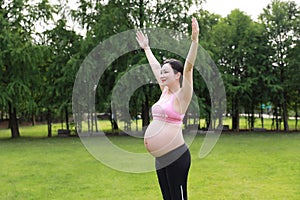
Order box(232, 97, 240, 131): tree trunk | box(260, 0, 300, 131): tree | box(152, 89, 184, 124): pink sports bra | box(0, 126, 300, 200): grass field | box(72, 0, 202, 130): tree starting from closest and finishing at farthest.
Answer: box(152, 89, 184, 124): pink sports bra, box(0, 126, 300, 200): grass field, box(72, 0, 202, 130): tree, box(260, 0, 300, 131): tree, box(232, 97, 240, 131): tree trunk

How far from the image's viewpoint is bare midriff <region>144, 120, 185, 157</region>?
293 centimetres

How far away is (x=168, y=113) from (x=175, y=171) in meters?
0.44

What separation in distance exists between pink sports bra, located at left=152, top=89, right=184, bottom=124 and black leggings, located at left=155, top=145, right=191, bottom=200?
0.71ft

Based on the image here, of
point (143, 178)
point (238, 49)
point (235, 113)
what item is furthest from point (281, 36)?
point (143, 178)

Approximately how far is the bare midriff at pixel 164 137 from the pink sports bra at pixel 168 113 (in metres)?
0.03

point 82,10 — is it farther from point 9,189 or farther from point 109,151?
point 109,151

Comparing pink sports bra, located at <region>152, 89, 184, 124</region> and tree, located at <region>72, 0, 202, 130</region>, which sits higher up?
tree, located at <region>72, 0, 202, 130</region>

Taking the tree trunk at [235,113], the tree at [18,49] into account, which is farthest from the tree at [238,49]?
the tree at [18,49]

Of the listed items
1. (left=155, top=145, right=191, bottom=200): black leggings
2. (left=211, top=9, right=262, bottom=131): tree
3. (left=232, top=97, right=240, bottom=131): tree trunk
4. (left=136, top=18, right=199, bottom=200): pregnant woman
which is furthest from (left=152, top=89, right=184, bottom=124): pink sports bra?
(left=232, top=97, right=240, bottom=131): tree trunk

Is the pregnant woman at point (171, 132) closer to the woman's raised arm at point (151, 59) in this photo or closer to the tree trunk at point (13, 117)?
the woman's raised arm at point (151, 59)

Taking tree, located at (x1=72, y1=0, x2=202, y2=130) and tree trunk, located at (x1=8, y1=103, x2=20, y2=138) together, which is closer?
tree, located at (x1=72, y1=0, x2=202, y2=130)

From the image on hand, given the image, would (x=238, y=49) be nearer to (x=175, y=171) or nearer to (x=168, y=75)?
(x=168, y=75)

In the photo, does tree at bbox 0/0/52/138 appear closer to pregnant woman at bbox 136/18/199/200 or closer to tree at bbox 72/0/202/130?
tree at bbox 72/0/202/130

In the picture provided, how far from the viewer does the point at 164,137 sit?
2.94 meters
